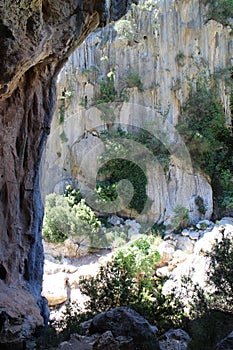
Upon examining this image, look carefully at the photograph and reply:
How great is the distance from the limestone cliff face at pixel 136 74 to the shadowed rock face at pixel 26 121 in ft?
36.3

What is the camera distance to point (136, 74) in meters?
18.3

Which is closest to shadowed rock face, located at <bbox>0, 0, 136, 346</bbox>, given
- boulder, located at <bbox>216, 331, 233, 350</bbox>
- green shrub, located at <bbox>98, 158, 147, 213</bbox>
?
boulder, located at <bbox>216, 331, 233, 350</bbox>

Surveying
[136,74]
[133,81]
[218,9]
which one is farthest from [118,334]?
[218,9]

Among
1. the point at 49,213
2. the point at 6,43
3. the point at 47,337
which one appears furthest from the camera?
the point at 49,213

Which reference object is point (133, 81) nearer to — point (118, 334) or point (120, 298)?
point (120, 298)

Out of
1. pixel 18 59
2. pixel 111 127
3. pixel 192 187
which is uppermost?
pixel 111 127

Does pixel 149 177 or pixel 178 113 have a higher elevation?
pixel 178 113

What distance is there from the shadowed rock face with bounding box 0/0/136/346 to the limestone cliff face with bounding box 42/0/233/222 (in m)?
11.1

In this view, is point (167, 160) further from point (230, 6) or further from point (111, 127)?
point (230, 6)

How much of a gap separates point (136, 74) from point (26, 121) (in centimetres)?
1313

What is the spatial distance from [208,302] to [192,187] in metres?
11.6

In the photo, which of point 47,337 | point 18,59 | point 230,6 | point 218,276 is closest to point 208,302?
point 218,276

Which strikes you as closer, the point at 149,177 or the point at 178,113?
the point at 149,177

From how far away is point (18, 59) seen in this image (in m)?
4.32
